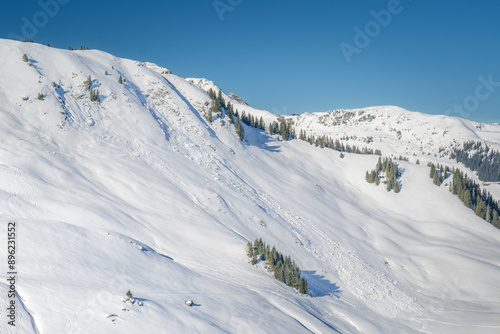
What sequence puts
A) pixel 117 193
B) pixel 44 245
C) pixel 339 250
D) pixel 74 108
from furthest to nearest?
pixel 74 108 < pixel 339 250 < pixel 117 193 < pixel 44 245

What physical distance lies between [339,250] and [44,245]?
3297 centimetres

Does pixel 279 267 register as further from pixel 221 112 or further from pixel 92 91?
pixel 221 112

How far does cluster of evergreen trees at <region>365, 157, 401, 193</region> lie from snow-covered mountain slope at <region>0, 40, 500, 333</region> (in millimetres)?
1872

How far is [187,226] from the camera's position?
30688 mm

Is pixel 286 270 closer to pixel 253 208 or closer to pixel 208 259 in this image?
pixel 208 259

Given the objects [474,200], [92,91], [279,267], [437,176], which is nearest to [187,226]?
[279,267]

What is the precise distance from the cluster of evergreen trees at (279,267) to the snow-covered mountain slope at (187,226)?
1086 millimetres

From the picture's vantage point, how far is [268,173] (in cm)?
5512

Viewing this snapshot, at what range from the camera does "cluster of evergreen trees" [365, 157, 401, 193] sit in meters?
64.2

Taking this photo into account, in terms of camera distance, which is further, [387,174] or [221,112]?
[387,174]

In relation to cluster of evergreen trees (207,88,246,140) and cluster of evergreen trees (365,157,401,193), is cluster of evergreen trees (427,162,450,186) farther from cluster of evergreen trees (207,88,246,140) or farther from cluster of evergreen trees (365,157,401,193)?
cluster of evergreen trees (207,88,246,140)

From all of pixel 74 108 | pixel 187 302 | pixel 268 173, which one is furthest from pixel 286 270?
pixel 74 108

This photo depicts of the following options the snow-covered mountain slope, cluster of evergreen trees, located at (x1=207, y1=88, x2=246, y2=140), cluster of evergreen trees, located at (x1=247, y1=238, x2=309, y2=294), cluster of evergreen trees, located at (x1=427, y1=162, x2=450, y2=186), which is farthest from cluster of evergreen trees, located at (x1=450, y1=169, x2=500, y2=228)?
cluster of evergreen trees, located at (x1=247, y1=238, x2=309, y2=294)

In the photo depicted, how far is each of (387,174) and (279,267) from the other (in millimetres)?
48519
